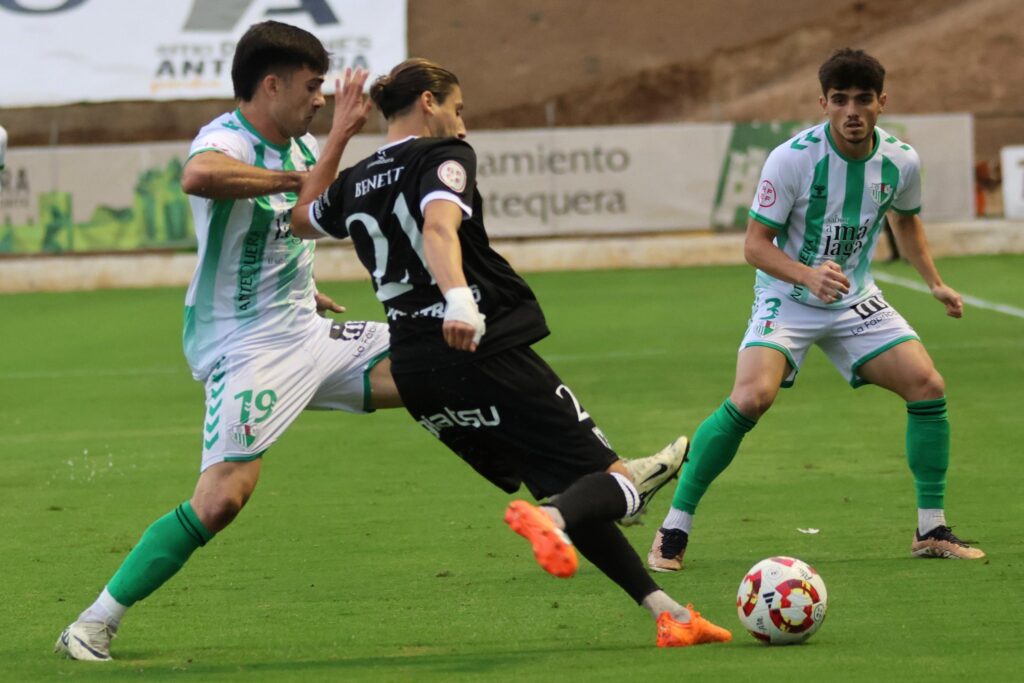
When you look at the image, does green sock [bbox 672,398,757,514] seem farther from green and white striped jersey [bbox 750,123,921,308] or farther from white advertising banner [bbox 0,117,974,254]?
white advertising banner [bbox 0,117,974,254]

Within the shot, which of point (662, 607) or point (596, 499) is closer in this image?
point (596, 499)

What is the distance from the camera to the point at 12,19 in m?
30.8

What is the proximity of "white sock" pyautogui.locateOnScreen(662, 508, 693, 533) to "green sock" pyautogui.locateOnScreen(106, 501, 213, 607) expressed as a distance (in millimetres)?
2037

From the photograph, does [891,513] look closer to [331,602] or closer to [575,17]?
[331,602]

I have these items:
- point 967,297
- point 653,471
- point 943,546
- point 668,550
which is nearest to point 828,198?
point 943,546

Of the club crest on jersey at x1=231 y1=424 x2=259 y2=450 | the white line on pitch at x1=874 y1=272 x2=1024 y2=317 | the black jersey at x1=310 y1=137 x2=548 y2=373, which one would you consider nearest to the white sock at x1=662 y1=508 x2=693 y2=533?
the black jersey at x1=310 y1=137 x2=548 y2=373

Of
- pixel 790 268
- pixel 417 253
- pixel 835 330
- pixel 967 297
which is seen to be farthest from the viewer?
pixel 967 297

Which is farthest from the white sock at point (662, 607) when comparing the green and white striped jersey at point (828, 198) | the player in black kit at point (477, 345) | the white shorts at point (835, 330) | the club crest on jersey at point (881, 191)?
the club crest on jersey at point (881, 191)

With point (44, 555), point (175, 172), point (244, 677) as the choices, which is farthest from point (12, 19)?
point (244, 677)

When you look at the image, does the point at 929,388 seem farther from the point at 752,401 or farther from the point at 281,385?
the point at 281,385

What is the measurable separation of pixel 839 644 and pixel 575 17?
3379 centimetres

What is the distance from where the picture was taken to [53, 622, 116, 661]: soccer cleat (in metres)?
5.55

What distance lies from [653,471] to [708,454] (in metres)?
1.34

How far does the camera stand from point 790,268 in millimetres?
6672
